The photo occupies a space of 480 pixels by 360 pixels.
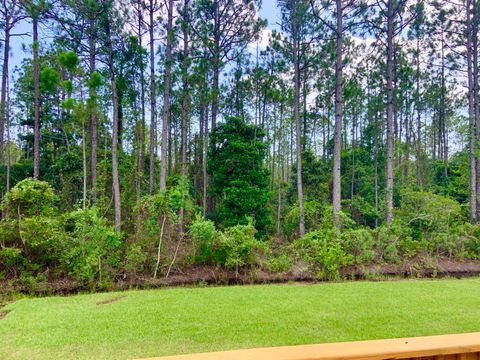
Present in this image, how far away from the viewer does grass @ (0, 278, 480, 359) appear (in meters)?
3.40

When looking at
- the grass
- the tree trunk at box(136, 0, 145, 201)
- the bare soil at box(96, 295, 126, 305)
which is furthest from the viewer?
the tree trunk at box(136, 0, 145, 201)

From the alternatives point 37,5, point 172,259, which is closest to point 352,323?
point 172,259

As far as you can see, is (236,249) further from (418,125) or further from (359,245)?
(418,125)

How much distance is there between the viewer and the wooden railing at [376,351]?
48.9 inches

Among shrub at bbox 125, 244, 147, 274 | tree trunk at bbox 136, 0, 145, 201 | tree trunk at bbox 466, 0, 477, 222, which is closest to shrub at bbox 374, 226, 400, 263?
tree trunk at bbox 466, 0, 477, 222

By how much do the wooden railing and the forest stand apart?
6226mm

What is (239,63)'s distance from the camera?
48.7ft

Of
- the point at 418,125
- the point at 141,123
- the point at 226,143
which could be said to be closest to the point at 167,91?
the point at 226,143

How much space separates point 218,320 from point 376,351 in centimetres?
325

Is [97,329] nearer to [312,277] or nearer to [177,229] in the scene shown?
[177,229]

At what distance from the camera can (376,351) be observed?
4.23 ft

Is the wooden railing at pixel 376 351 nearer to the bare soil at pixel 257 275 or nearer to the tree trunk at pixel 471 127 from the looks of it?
the bare soil at pixel 257 275

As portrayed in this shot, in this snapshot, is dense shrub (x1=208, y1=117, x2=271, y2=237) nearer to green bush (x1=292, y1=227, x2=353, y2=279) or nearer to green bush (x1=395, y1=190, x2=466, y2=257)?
green bush (x1=292, y1=227, x2=353, y2=279)

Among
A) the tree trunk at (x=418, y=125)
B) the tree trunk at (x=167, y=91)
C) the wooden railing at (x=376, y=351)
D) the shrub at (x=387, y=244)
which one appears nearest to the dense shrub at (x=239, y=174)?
the tree trunk at (x=167, y=91)
